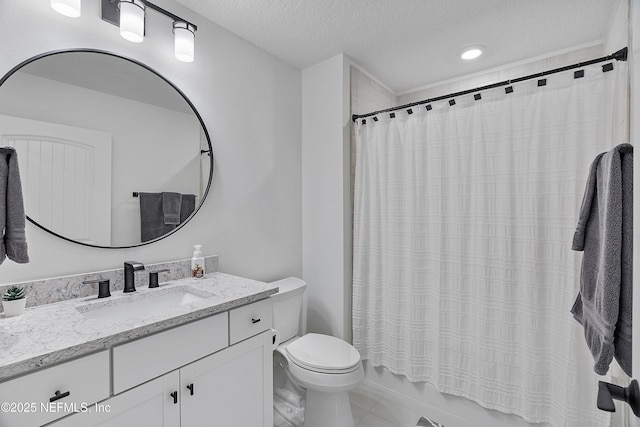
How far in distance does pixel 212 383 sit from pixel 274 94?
1.86 meters

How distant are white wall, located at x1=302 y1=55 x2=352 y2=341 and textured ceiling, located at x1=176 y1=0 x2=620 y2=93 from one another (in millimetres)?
224

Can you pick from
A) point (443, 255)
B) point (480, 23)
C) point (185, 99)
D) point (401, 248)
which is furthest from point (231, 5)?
point (443, 255)

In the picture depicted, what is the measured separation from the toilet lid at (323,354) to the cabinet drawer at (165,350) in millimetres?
582

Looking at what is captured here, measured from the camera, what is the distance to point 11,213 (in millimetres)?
1046

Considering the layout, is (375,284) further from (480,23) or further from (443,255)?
(480,23)

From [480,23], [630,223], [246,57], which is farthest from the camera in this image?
[246,57]

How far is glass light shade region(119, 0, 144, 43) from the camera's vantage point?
137 centimetres

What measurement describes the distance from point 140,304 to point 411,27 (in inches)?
84.5

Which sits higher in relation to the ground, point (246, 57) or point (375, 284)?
point (246, 57)

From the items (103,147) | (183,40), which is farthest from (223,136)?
(103,147)

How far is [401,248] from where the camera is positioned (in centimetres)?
208

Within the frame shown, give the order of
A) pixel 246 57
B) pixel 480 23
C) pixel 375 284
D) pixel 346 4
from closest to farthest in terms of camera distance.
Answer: pixel 346 4, pixel 480 23, pixel 246 57, pixel 375 284

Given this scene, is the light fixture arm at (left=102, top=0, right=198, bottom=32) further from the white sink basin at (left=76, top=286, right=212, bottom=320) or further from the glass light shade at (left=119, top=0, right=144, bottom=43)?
the white sink basin at (left=76, top=286, right=212, bottom=320)

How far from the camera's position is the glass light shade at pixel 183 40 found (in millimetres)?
1582
